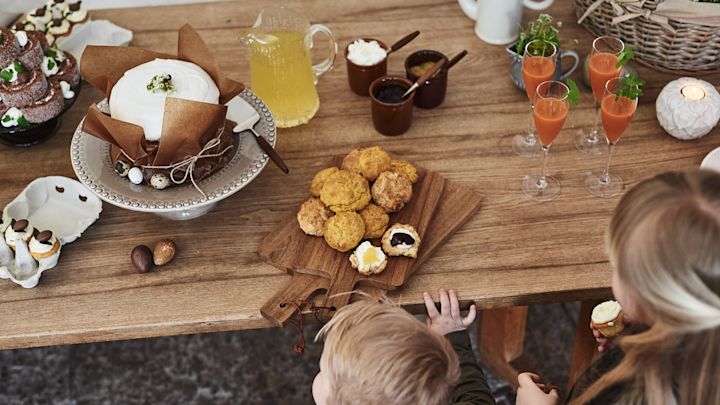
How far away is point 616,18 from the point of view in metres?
1.61

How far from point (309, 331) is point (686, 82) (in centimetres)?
128

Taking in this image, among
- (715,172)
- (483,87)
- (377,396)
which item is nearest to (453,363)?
(377,396)

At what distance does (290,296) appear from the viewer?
1.30 metres

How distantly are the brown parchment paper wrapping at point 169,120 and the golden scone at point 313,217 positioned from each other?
0.58 feet

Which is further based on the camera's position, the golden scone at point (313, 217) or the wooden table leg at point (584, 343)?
the wooden table leg at point (584, 343)

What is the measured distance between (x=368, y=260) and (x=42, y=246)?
0.57m

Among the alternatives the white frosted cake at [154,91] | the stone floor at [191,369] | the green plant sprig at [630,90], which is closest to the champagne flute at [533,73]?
the green plant sprig at [630,90]

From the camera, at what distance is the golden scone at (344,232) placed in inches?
52.2

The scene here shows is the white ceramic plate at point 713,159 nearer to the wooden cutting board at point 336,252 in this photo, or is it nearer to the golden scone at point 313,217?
the wooden cutting board at point 336,252

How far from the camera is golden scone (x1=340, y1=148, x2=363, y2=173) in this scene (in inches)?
56.4

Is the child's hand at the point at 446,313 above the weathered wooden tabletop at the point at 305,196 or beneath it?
beneath

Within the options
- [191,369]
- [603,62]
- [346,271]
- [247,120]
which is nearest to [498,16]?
[603,62]

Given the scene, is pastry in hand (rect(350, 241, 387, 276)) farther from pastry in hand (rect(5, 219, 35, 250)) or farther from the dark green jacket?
pastry in hand (rect(5, 219, 35, 250))

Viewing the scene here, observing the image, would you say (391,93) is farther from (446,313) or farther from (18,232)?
(18,232)
